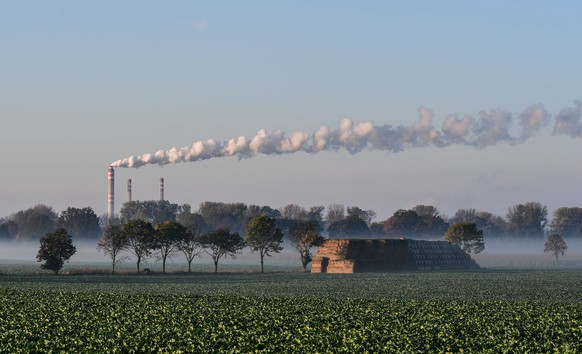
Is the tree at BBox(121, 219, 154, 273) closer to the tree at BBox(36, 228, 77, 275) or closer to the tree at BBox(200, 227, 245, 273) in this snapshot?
the tree at BBox(200, 227, 245, 273)

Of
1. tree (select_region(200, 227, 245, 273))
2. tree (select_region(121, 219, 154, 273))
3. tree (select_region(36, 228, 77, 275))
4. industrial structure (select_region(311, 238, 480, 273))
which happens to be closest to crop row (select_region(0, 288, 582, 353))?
tree (select_region(36, 228, 77, 275))

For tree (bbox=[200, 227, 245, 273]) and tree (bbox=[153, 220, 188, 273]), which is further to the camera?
tree (bbox=[200, 227, 245, 273])

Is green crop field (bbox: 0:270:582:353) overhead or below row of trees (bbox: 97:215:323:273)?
below

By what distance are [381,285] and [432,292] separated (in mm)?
16356

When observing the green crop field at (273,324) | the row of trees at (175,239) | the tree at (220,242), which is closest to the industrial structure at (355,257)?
the row of trees at (175,239)

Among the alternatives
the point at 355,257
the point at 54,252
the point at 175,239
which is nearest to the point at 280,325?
the point at 54,252

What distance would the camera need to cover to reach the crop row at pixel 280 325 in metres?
53.1

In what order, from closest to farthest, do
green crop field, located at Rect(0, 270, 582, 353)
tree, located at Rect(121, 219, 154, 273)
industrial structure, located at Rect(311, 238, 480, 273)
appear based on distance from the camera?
green crop field, located at Rect(0, 270, 582, 353)
tree, located at Rect(121, 219, 154, 273)
industrial structure, located at Rect(311, 238, 480, 273)

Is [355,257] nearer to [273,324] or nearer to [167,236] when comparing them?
[167,236]

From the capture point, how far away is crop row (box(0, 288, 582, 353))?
53.1m

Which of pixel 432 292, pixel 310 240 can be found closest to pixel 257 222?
pixel 310 240

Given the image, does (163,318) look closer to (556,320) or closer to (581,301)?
(556,320)

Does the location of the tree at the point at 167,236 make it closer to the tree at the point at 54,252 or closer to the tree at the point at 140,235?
the tree at the point at 140,235

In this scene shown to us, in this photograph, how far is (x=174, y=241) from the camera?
189625mm
